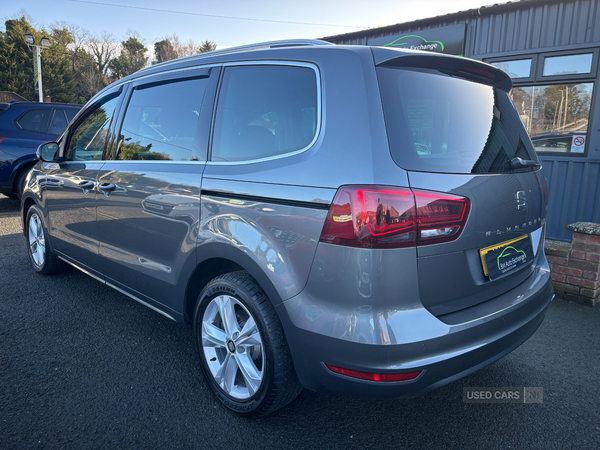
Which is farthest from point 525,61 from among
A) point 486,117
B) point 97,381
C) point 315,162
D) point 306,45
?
point 97,381

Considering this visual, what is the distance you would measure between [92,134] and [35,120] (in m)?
5.70

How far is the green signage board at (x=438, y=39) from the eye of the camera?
630cm

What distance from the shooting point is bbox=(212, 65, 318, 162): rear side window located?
1919 mm

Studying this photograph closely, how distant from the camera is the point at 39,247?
4254 mm

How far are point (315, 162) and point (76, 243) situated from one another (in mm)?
2590

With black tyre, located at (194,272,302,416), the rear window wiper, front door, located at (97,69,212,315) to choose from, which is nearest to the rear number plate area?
the rear window wiper

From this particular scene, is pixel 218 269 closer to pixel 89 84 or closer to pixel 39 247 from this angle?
pixel 39 247

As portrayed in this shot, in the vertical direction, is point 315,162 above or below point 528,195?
above

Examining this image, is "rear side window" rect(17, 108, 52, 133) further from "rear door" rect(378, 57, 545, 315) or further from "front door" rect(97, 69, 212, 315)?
"rear door" rect(378, 57, 545, 315)

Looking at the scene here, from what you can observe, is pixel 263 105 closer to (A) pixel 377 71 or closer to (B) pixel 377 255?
(A) pixel 377 71

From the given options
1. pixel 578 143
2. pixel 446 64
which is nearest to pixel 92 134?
pixel 446 64

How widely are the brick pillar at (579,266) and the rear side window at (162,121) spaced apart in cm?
323

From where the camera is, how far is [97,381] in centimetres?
248

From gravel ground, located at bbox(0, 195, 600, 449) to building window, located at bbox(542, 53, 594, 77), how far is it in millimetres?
3897
